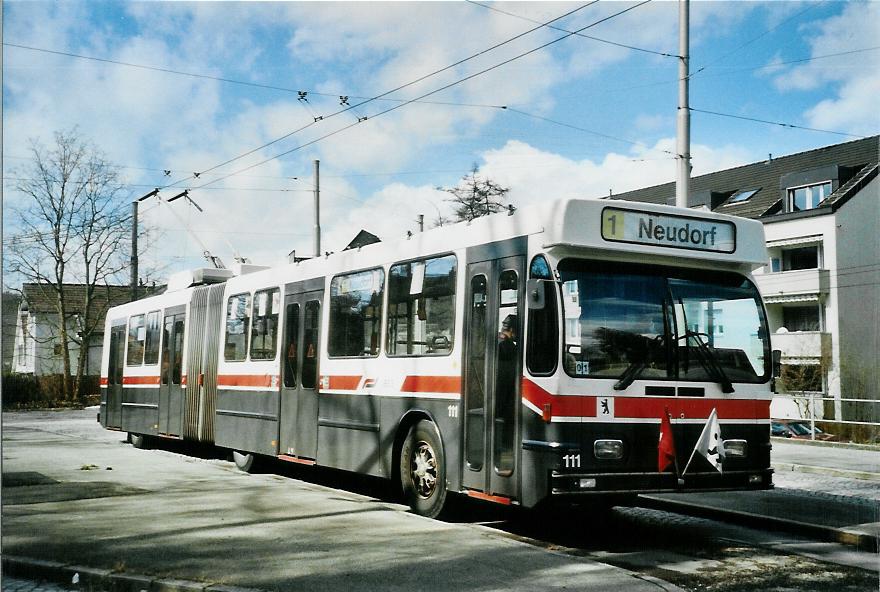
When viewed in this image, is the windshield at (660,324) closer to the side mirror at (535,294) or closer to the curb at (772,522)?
the side mirror at (535,294)

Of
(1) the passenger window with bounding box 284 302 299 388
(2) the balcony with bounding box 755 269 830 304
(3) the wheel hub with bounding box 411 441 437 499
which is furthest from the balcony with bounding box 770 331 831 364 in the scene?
Result: (3) the wheel hub with bounding box 411 441 437 499

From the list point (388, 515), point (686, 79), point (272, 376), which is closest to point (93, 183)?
point (272, 376)

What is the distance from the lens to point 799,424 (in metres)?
24.5

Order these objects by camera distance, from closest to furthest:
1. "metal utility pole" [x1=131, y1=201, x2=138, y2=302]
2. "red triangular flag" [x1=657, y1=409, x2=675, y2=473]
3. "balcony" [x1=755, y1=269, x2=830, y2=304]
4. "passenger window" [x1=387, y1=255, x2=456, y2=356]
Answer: "red triangular flag" [x1=657, y1=409, x2=675, y2=473], "passenger window" [x1=387, y1=255, x2=456, y2=356], "metal utility pole" [x1=131, y1=201, x2=138, y2=302], "balcony" [x1=755, y1=269, x2=830, y2=304]

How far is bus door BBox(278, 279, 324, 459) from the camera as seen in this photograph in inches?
526

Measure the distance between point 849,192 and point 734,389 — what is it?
3512 centimetres

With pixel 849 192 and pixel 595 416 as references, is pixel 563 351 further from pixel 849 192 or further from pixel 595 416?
pixel 849 192

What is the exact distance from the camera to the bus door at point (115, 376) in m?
22.5

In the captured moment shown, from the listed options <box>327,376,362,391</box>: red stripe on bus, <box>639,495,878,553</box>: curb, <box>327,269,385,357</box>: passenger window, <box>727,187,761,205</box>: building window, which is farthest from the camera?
<box>727,187,761,205</box>: building window

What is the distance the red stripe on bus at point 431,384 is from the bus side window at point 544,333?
1.39 metres

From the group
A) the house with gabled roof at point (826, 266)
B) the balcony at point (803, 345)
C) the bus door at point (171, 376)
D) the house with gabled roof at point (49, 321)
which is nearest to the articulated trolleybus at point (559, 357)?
the bus door at point (171, 376)

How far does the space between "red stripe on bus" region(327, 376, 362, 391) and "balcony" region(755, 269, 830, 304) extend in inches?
1211

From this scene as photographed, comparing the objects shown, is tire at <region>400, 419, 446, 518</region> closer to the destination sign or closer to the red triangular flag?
the red triangular flag

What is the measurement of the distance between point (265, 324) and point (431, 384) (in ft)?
17.6
